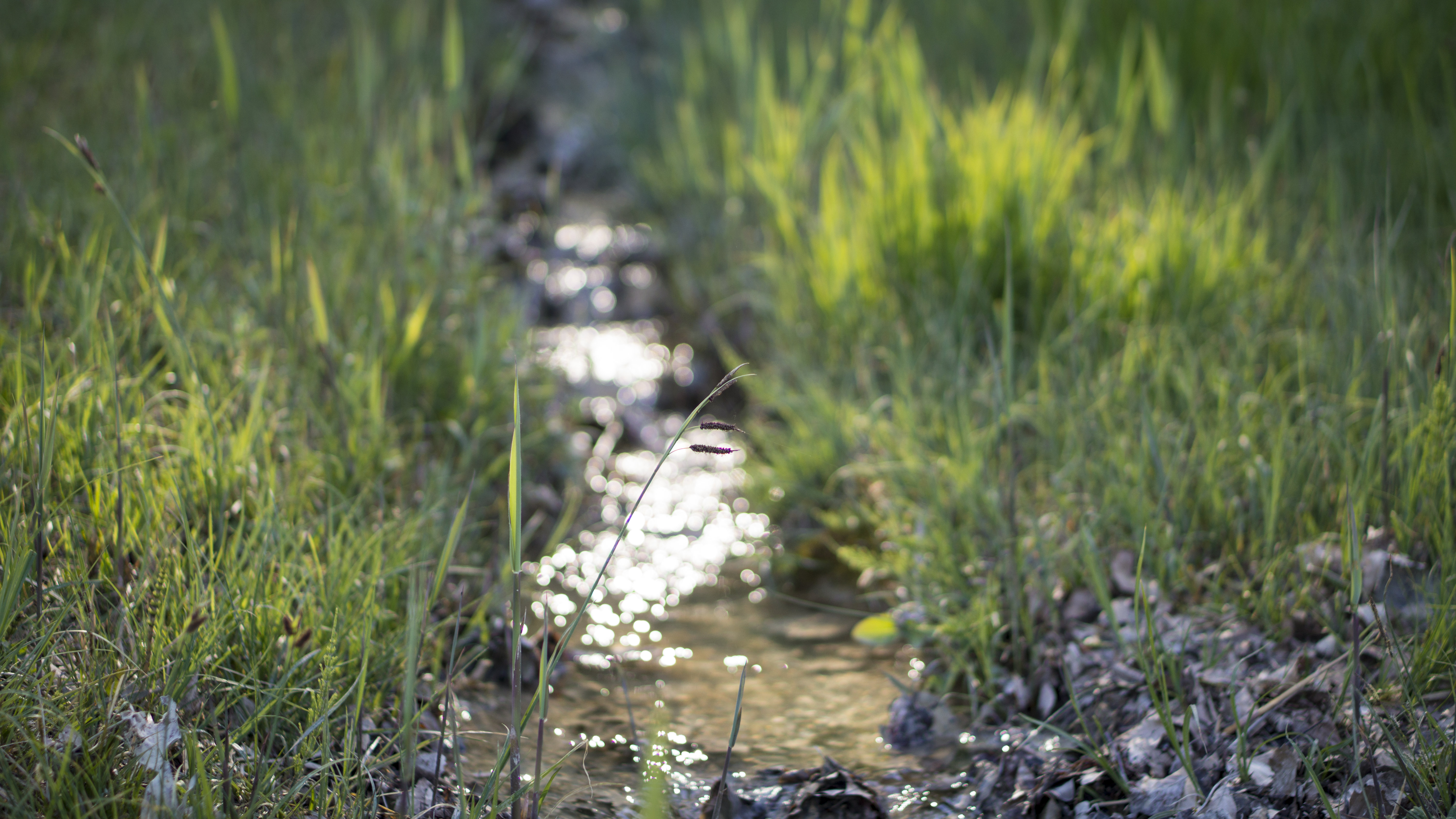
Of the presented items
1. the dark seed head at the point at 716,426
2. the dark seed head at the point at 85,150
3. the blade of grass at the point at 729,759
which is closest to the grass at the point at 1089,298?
the blade of grass at the point at 729,759

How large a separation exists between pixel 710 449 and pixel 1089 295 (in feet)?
5.95

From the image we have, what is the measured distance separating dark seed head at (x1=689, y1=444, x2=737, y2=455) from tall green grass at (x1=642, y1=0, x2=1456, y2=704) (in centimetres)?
72

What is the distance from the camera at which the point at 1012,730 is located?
1.88 meters

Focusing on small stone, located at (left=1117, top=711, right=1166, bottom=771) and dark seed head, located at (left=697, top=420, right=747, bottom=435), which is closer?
dark seed head, located at (left=697, top=420, right=747, bottom=435)

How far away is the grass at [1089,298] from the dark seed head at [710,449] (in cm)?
69

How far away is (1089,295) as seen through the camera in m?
2.61

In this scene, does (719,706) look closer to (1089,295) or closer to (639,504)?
(639,504)

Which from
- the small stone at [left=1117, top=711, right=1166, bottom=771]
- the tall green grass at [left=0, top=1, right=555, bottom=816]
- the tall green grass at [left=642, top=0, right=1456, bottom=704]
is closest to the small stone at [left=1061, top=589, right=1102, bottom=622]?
the tall green grass at [left=642, top=0, right=1456, bottom=704]

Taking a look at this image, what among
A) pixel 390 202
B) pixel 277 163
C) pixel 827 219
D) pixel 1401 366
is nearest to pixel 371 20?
pixel 277 163

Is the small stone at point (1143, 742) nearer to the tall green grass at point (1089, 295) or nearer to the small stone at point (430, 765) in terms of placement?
the tall green grass at point (1089, 295)

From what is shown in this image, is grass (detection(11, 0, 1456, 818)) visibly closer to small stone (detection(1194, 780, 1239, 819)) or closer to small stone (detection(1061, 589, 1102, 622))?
small stone (detection(1061, 589, 1102, 622))

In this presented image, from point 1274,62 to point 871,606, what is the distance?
2.59 m

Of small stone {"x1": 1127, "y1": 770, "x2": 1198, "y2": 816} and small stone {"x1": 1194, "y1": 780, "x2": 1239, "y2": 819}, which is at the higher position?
small stone {"x1": 1194, "y1": 780, "x2": 1239, "y2": 819}

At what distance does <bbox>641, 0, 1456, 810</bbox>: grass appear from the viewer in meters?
1.99
